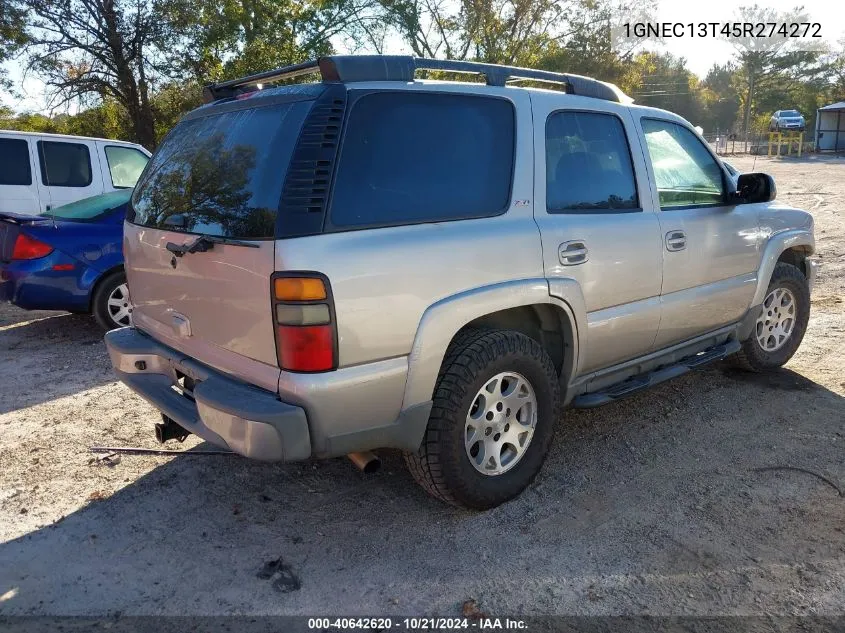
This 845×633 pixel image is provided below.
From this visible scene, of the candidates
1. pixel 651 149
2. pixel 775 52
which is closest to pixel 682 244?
pixel 651 149

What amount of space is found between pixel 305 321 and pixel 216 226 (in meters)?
0.66

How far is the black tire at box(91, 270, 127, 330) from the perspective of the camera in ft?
20.3

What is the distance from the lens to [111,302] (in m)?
6.29

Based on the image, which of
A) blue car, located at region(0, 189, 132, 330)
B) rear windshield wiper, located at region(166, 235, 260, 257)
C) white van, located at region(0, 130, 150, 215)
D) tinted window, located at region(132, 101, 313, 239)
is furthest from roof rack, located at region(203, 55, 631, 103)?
white van, located at region(0, 130, 150, 215)

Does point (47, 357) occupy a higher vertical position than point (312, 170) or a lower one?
lower

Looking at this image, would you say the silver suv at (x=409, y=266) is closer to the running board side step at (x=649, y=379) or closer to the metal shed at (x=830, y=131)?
the running board side step at (x=649, y=379)

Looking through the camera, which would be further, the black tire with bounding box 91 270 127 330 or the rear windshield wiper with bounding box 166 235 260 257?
the black tire with bounding box 91 270 127 330

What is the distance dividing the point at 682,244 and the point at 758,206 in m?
1.02

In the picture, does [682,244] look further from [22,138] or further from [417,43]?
[417,43]

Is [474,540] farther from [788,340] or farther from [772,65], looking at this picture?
[772,65]

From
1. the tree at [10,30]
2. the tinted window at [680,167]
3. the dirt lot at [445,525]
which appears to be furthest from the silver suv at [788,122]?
the dirt lot at [445,525]

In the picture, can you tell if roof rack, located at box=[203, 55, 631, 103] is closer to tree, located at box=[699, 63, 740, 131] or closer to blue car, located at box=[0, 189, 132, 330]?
blue car, located at box=[0, 189, 132, 330]

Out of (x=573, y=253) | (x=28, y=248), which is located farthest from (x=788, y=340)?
(x=28, y=248)

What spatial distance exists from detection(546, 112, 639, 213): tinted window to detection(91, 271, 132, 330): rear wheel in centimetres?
437
